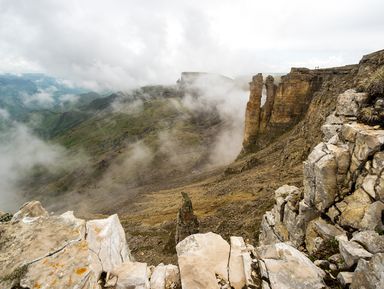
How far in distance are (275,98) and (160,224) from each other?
91896mm

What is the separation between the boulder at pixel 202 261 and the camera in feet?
36.5

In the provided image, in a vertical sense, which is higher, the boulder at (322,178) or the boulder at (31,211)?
the boulder at (31,211)

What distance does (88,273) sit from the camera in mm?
10523

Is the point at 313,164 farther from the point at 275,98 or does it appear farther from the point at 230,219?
the point at 275,98

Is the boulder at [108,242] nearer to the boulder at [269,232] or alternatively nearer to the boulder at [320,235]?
the boulder at [320,235]

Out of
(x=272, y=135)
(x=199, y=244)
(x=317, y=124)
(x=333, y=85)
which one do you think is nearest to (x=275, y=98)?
(x=272, y=135)

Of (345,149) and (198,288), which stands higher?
(345,149)

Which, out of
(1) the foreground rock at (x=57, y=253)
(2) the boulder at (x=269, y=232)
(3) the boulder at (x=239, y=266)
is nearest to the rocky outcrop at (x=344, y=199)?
(2) the boulder at (x=269, y=232)

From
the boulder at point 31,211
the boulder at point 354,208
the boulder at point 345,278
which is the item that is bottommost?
the boulder at point 354,208

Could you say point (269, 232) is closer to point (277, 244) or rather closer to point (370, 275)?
point (277, 244)

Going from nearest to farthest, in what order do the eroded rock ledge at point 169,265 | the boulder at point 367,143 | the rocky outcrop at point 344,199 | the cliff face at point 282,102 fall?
the eroded rock ledge at point 169,265 < the rocky outcrop at point 344,199 < the boulder at point 367,143 < the cliff face at point 282,102

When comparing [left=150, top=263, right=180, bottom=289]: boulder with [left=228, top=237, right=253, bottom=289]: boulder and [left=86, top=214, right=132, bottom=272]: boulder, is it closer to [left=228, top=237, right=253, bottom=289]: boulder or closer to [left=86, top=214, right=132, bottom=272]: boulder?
[left=86, top=214, right=132, bottom=272]: boulder

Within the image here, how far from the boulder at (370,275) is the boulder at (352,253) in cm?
140

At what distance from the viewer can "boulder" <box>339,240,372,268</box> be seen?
478 inches
